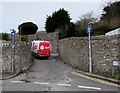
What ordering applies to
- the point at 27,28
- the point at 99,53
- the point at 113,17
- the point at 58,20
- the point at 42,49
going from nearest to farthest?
1. the point at 99,53
2. the point at 42,49
3. the point at 113,17
4. the point at 58,20
5. the point at 27,28

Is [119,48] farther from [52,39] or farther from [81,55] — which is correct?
[52,39]

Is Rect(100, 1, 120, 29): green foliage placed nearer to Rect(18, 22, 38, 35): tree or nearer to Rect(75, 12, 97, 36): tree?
Rect(75, 12, 97, 36): tree

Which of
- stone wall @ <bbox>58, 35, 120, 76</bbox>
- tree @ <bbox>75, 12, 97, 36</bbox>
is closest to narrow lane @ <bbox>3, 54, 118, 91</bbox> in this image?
stone wall @ <bbox>58, 35, 120, 76</bbox>

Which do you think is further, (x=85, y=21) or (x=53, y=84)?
(x=85, y=21)

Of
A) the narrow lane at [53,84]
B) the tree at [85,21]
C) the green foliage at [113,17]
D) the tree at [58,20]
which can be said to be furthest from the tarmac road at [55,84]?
the tree at [58,20]

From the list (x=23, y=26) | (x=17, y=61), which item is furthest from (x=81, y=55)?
(x=23, y=26)

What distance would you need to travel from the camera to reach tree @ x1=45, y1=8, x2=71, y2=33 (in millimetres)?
29163

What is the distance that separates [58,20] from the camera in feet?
96.8

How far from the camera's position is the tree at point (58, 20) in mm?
29163

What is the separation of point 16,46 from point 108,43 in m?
6.32

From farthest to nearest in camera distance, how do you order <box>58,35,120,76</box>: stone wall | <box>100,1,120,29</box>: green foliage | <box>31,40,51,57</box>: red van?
<box>31,40,51,57</box>: red van, <box>100,1,120,29</box>: green foliage, <box>58,35,120,76</box>: stone wall

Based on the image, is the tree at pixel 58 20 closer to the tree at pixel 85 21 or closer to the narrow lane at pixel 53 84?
the tree at pixel 85 21

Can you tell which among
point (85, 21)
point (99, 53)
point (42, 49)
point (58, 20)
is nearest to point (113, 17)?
point (85, 21)

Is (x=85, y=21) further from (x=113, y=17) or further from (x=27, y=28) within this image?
(x=27, y=28)
